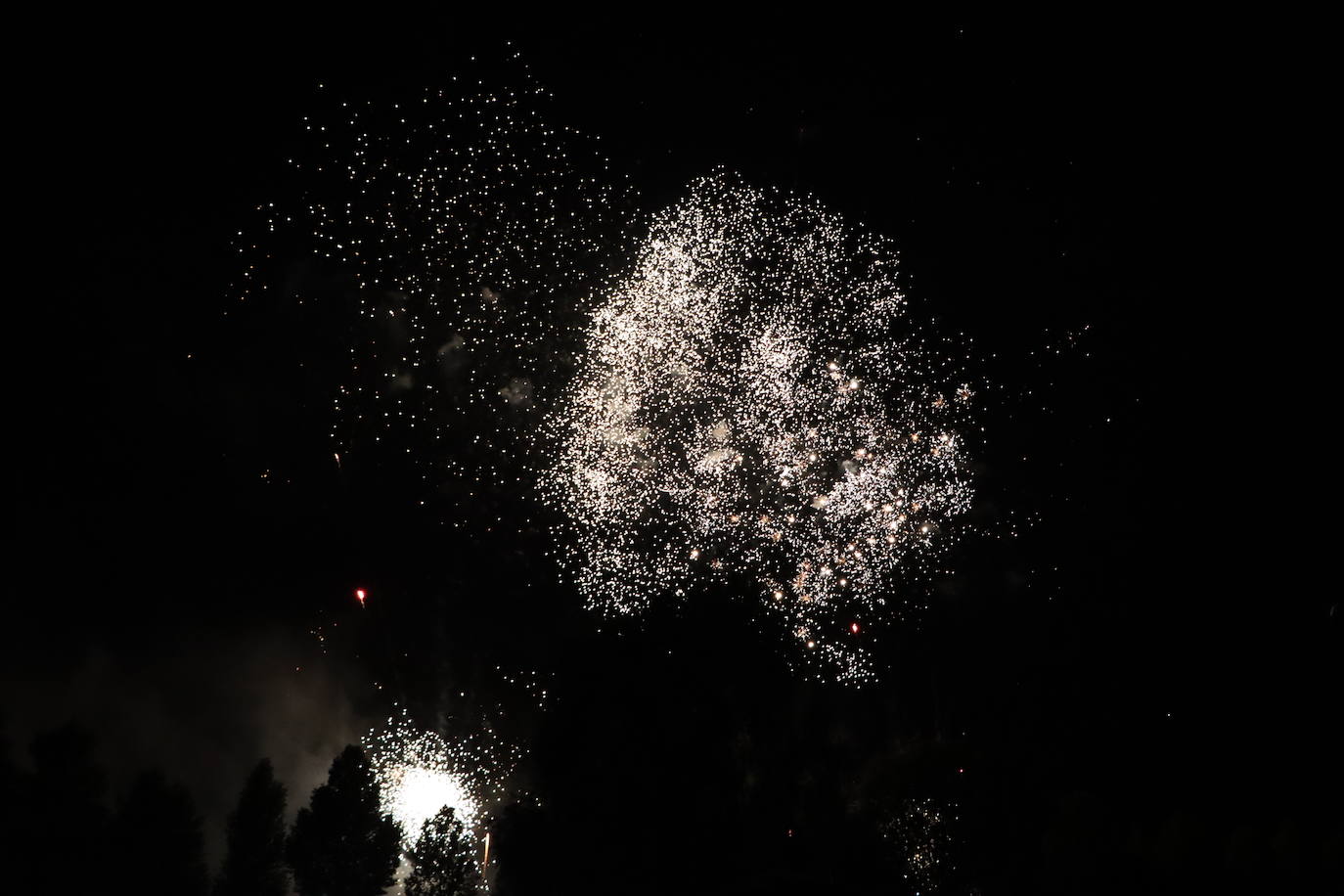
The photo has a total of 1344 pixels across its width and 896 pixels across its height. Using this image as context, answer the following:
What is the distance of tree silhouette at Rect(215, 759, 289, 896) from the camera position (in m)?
39.0

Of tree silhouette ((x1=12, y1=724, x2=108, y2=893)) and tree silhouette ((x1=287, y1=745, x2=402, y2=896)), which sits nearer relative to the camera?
tree silhouette ((x1=12, y1=724, x2=108, y2=893))

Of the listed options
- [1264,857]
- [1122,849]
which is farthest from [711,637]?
[1264,857]

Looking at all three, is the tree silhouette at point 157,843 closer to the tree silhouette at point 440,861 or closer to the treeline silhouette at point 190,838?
the treeline silhouette at point 190,838

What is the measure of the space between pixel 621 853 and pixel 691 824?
270cm

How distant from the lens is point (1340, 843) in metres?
21.4

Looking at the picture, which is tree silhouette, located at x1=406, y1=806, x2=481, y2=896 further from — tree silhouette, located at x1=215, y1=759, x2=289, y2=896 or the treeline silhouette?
tree silhouette, located at x1=215, y1=759, x2=289, y2=896

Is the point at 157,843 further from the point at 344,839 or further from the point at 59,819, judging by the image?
the point at 344,839

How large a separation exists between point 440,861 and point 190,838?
393 inches

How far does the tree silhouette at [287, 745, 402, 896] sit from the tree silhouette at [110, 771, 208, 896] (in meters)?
3.68

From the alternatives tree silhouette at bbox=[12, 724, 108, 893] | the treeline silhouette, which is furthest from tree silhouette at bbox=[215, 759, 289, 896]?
tree silhouette at bbox=[12, 724, 108, 893]

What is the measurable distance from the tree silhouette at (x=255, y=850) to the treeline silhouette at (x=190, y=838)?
0.14 ft

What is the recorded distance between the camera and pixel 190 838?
37.7 metres

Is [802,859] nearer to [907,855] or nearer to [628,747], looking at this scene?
[907,855]

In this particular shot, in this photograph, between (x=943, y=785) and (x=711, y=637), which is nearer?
(x=711, y=637)
